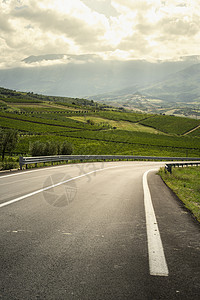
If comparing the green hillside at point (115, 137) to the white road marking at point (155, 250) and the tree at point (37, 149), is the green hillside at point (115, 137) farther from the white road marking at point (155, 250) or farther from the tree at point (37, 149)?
the white road marking at point (155, 250)

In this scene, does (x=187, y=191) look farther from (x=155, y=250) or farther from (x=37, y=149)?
(x=37, y=149)

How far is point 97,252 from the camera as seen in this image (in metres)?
3.65

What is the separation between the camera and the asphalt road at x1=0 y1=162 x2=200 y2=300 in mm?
2650

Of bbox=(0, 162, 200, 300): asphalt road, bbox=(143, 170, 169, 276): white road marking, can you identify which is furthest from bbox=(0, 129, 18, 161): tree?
bbox=(143, 170, 169, 276): white road marking

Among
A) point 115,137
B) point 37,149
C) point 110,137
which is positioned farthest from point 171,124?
point 37,149

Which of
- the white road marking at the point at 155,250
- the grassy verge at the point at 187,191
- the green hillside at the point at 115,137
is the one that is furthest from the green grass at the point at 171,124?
the white road marking at the point at 155,250

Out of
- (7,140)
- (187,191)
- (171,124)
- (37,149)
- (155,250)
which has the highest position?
(171,124)

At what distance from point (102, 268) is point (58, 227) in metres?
1.83

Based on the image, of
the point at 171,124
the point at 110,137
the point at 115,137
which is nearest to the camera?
the point at 110,137

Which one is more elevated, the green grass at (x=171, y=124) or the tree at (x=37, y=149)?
the green grass at (x=171, y=124)

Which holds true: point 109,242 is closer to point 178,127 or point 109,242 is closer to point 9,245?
point 9,245

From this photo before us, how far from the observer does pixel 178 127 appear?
11862cm

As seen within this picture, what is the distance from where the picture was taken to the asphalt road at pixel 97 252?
2.65 m

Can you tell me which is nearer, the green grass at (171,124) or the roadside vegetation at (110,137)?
the roadside vegetation at (110,137)
